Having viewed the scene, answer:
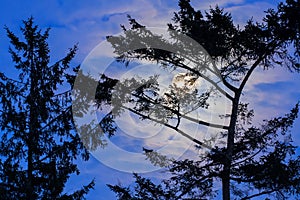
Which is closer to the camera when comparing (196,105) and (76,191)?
(196,105)

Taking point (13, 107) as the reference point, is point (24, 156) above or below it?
below

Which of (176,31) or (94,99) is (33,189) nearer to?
(94,99)

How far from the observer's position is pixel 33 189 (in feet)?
62.0

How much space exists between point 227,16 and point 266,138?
4989 millimetres

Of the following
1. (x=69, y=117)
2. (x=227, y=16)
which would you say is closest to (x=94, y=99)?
(x=69, y=117)

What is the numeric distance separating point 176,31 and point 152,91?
2.56 m

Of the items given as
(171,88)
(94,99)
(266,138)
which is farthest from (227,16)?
(94,99)

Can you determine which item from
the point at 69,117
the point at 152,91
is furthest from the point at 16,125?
the point at 152,91

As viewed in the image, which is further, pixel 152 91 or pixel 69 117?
pixel 69 117

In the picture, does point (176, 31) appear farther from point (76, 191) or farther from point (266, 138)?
point (76, 191)

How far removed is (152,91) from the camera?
61.6 ft

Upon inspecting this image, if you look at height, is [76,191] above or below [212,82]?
below

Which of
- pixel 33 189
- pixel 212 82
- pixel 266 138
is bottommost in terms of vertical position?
pixel 33 189

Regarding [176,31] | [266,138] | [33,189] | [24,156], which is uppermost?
[176,31]
